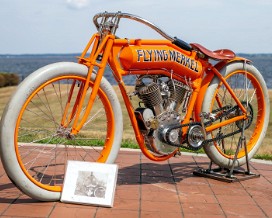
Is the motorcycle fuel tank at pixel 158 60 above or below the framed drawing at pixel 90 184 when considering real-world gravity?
above

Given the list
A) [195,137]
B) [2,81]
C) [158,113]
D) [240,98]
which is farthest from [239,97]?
[2,81]

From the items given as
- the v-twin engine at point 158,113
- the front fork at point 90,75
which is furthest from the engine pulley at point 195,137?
the front fork at point 90,75

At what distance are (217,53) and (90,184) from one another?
208 cm

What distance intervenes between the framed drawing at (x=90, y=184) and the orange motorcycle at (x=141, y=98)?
125mm

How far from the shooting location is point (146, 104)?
17.3 feet

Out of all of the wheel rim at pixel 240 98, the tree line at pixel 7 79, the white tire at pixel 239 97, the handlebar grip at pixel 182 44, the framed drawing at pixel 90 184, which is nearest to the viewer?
the framed drawing at pixel 90 184

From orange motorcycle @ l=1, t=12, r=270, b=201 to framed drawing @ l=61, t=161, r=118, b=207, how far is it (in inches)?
4.9

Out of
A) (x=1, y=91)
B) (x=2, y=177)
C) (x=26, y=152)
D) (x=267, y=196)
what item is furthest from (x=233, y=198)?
(x=1, y=91)

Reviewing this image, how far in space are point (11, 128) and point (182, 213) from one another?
1.58 m

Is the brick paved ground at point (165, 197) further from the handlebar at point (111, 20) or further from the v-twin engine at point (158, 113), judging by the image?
the handlebar at point (111, 20)

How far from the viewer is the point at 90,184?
4.68 meters

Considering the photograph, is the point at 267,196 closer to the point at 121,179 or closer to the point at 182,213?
the point at 182,213

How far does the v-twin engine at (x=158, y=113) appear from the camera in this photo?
5.18 m

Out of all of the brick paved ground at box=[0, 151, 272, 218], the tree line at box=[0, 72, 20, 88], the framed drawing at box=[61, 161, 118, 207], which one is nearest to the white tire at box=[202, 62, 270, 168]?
the brick paved ground at box=[0, 151, 272, 218]
